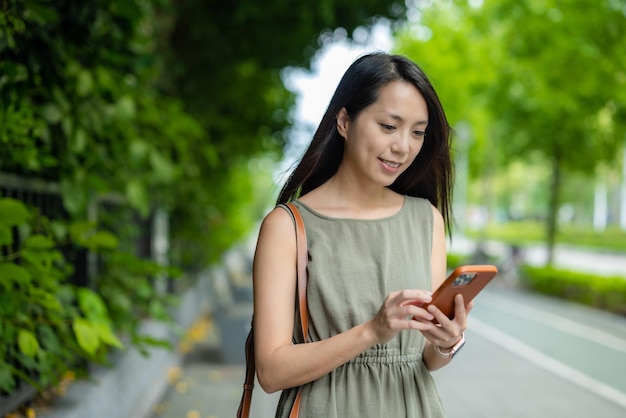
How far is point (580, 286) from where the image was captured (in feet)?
51.7

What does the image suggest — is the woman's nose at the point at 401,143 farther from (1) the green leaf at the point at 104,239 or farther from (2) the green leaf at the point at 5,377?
(1) the green leaf at the point at 104,239

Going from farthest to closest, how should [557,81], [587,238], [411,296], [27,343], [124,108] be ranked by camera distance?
[587,238] < [557,81] < [124,108] < [27,343] < [411,296]

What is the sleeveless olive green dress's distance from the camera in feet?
6.52

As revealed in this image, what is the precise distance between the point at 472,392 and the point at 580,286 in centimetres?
889

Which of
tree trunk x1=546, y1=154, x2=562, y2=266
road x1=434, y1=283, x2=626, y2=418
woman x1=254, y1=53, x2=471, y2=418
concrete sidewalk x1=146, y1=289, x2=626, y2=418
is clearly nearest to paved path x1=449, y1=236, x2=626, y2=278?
tree trunk x1=546, y1=154, x2=562, y2=266

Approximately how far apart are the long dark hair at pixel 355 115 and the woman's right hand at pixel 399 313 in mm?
573

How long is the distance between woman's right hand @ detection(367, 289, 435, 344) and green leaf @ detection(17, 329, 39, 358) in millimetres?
2083

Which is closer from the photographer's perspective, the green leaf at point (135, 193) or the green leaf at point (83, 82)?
the green leaf at point (83, 82)

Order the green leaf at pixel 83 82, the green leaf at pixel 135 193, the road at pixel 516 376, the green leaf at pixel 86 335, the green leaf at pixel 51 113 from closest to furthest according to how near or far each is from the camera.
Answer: the green leaf at pixel 86 335, the green leaf at pixel 51 113, the green leaf at pixel 83 82, the green leaf at pixel 135 193, the road at pixel 516 376

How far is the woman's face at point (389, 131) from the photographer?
2.00 m

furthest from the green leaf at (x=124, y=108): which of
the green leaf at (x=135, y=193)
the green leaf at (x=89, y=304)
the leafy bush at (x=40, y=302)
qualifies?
the green leaf at (x=89, y=304)

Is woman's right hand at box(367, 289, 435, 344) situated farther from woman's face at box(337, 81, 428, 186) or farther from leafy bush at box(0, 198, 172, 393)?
leafy bush at box(0, 198, 172, 393)

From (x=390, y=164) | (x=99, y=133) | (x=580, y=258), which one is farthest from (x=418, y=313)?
(x=580, y=258)

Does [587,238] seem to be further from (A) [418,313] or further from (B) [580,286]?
(A) [418,313]
